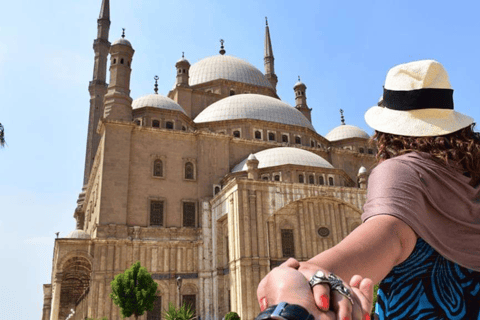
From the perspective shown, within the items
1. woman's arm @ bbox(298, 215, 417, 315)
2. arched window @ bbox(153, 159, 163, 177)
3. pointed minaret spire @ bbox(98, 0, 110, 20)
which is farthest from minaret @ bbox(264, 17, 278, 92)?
woman's arm @ bbox(298, 215, 417, 315)

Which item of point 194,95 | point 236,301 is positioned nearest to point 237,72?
point 194,95

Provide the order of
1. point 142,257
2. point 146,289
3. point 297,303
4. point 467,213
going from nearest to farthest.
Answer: point 297,303 < point 467,213 < point 146,289 < point 142,257

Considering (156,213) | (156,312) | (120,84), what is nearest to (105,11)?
(120,84)

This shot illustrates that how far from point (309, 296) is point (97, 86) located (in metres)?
34.3

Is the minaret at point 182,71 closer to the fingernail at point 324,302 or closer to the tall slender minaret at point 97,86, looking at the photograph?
the tall slender minaret at point 97,86

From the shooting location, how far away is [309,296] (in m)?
0.89

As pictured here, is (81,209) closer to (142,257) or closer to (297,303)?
(142,257)

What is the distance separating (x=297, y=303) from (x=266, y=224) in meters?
18.9

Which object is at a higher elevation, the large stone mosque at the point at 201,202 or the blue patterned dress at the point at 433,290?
the large stone mosque at the point at 201,202

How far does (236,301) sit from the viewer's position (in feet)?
60.8

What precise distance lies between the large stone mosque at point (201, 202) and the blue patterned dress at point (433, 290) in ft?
56.9

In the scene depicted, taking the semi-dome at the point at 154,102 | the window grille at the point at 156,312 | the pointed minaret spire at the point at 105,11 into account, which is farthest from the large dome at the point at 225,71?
the window grille at the point at 156,312

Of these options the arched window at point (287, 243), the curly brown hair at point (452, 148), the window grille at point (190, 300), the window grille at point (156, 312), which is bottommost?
the curly brown hair at point (452, 148)

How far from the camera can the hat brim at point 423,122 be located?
4.85 feet
